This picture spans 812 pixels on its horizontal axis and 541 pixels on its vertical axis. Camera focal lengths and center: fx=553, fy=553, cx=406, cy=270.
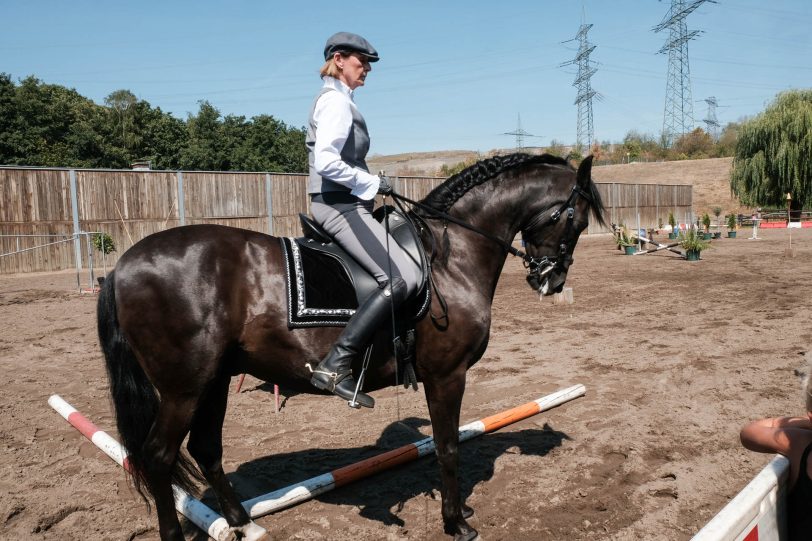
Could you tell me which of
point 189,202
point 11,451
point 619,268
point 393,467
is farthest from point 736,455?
point 189,202

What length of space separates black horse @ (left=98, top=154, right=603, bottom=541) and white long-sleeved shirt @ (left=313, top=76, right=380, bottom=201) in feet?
1.96

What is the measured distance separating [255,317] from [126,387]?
2.89ft

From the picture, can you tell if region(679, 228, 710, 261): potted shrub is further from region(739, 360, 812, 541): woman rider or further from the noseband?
region(739, 360, 812, 541): woman rider

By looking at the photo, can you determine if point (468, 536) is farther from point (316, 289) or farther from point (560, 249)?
point (560, 249)

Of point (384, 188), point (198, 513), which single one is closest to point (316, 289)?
point (384, 188)

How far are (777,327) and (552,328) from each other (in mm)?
3351

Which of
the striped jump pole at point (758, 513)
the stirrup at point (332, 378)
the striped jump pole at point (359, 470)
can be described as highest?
the stirrup at point (332, 378)

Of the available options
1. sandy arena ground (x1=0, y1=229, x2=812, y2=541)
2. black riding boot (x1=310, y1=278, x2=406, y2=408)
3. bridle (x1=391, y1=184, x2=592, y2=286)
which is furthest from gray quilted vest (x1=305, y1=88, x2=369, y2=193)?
sandy arena ground (x1=0, y1=229, x2=812, y2=541)

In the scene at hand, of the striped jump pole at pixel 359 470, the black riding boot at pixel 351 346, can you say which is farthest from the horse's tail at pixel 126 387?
the black riding boot at pixel 351 346

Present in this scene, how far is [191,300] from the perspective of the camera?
2990mm

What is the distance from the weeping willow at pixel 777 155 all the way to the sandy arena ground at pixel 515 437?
28.2 m

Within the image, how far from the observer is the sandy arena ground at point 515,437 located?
3.56 metres

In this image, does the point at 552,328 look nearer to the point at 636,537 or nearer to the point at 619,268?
the point at 636,537

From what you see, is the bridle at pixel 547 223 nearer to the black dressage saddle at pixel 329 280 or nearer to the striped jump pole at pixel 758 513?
the black dressage saddle at pixel 329 280
